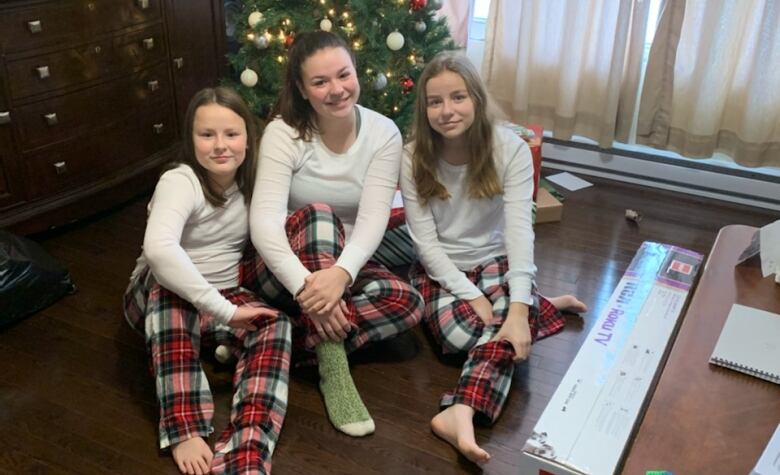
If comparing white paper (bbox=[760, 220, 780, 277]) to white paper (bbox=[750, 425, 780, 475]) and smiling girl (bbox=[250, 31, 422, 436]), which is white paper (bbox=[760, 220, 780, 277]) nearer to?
white paper (bbox=[750, 425, 780, 475])

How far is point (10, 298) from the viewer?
6.79 ft

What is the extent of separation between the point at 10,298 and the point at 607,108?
2.31 metres

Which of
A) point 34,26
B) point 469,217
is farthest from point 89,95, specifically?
point 469,217

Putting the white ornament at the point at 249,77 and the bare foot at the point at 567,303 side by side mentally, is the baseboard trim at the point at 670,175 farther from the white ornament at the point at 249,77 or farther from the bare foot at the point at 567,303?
the white ornament at the point at 249,77

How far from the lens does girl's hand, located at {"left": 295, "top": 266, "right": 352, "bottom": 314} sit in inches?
67.4

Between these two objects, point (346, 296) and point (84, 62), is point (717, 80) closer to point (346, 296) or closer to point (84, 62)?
point (346, 296)

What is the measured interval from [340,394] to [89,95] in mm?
1469

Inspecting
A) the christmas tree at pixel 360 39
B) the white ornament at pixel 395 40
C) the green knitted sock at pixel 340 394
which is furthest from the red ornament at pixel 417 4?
the green knitted sock at pixel 340 394

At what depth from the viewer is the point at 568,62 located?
3.04 metres

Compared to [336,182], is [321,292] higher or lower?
lower

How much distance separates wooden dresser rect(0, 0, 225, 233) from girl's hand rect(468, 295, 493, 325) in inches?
59.6

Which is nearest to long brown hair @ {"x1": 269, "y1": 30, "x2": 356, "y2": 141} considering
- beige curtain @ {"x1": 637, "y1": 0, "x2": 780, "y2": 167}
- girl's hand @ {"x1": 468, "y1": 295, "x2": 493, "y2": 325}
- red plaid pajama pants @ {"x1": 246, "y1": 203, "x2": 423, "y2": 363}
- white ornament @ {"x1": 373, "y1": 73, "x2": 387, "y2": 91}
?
red plaid pajama pants @ {"x1": 246, "y1": 203, "x2": 423, "y2": 363}

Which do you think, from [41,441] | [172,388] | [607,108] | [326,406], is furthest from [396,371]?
[607,108]

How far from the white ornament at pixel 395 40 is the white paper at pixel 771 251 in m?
1.45
